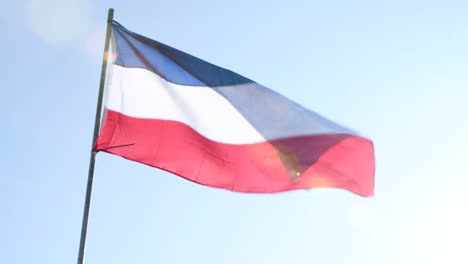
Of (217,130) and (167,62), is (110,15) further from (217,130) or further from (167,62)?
(217,130)

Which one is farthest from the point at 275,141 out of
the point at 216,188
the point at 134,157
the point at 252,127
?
the point at 134,157

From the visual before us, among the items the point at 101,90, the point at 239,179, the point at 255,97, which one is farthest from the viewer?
the point at 255,97

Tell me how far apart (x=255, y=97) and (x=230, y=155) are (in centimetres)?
125

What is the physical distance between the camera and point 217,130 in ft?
46.1

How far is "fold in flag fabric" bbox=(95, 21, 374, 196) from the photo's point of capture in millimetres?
13211

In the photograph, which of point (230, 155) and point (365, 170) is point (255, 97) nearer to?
point (230, 155)

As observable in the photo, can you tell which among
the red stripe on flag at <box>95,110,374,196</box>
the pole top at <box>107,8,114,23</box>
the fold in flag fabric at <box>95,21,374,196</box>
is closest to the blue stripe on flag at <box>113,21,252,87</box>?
the fold in flag fabric at <box>95,21,374,196</box>

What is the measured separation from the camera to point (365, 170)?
13.7 m

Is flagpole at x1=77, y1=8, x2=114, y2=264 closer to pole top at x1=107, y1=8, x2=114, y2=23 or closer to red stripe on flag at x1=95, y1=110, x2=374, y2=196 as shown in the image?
pole top at x1=107, y1=8, x2=114, y2=23

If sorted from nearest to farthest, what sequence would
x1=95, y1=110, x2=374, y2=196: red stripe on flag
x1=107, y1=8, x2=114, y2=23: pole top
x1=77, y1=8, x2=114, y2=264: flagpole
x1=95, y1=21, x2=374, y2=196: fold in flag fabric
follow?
x1=77, y1=8, x2=114, y2=264: flagpole
x1=95, y1=110, x2=374, y2=196: red stripe on flag
x1=95, y1=21, x2=374, y2=196: fold in flag fabric
x1=107, y1=8, x2=114, y2=23: pole top

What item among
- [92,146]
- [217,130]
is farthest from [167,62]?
[92,146]

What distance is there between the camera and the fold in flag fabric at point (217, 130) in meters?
13.2

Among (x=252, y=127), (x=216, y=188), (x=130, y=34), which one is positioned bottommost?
(x=216, y=188)

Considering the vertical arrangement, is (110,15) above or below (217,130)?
above
